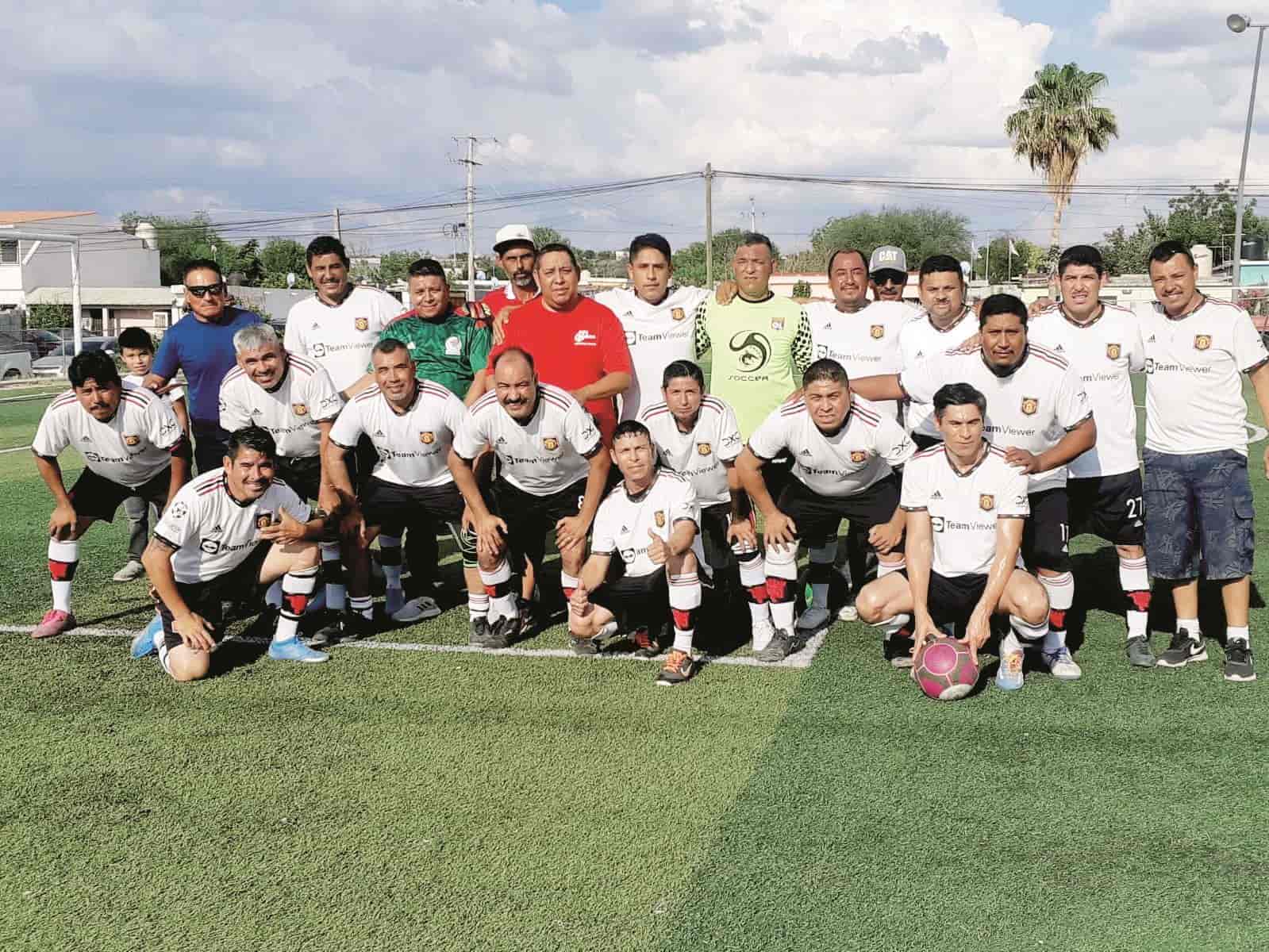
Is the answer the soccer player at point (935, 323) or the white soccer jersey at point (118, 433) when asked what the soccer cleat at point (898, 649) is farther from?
the white soccer jersey at point (118, 433)

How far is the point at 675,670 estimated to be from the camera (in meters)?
5.61

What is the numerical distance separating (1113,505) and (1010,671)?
109 cm

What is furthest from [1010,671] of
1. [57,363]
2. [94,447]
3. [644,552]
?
[57,363]

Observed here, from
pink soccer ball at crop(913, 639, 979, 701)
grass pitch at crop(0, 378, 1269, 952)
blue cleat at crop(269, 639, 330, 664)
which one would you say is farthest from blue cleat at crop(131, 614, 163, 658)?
pink soccer ball at crop(913, 639, 979, 701)

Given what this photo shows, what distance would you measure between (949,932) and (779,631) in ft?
9.38

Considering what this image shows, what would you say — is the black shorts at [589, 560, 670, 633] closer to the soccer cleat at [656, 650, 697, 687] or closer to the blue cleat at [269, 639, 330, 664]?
the soccer cleat at [656, 650, 697, 687]

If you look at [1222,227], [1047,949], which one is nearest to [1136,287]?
[1222,227]

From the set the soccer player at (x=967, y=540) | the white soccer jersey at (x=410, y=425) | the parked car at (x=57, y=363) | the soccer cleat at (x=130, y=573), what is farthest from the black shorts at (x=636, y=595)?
the parked car at (x=57, y=363)

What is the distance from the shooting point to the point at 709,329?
259 inches

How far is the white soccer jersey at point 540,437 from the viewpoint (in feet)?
19.5

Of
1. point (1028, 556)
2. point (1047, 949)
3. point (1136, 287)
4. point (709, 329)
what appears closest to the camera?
point (1047, 949)

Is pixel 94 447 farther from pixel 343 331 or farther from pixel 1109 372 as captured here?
pixel 1109 372

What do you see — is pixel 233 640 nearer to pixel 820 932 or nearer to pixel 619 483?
pixel 619 483

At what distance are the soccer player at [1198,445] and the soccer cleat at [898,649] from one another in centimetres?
126
